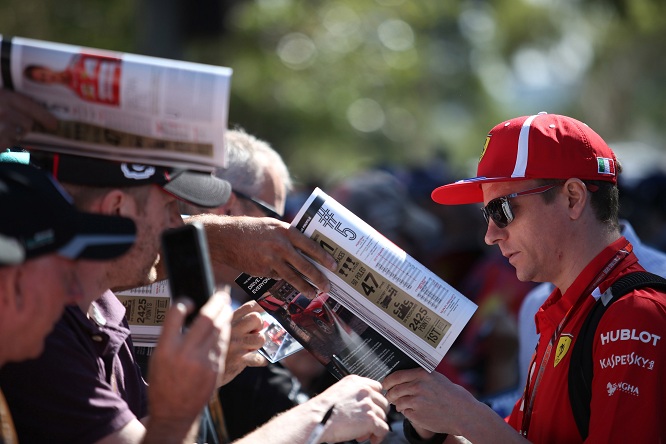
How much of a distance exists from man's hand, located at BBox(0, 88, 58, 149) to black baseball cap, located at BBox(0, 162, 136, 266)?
0.32 ft

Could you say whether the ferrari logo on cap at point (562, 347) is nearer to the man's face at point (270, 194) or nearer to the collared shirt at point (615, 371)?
the collared shirt at point (615, 371)

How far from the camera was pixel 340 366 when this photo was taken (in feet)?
9.79

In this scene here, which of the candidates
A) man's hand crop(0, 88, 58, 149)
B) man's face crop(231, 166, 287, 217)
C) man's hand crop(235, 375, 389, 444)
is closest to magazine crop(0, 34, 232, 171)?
man's hand crop(0, 88, 58, 149)

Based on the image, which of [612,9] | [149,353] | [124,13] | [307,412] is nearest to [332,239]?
[307,412]

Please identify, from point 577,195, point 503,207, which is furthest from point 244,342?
point 577,195

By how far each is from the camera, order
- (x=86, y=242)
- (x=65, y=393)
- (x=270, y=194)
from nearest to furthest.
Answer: (x=86, y=242) < (x=65, y=393) < (x=270, y=194)

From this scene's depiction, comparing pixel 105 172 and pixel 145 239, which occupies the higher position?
pixel 105 172

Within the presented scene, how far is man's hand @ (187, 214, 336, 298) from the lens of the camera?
9.36ft

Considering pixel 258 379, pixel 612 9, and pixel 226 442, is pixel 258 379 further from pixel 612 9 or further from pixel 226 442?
pixel 612 9

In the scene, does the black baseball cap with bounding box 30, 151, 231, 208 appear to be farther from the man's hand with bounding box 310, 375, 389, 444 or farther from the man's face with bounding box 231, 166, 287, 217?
the man's face with bounding box 231, 166, 287, 217

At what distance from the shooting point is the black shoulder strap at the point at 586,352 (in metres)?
2.68

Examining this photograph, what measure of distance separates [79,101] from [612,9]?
51.0 feet

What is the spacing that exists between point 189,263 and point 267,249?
2.69 feet

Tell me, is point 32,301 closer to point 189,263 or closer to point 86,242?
point 86,242
